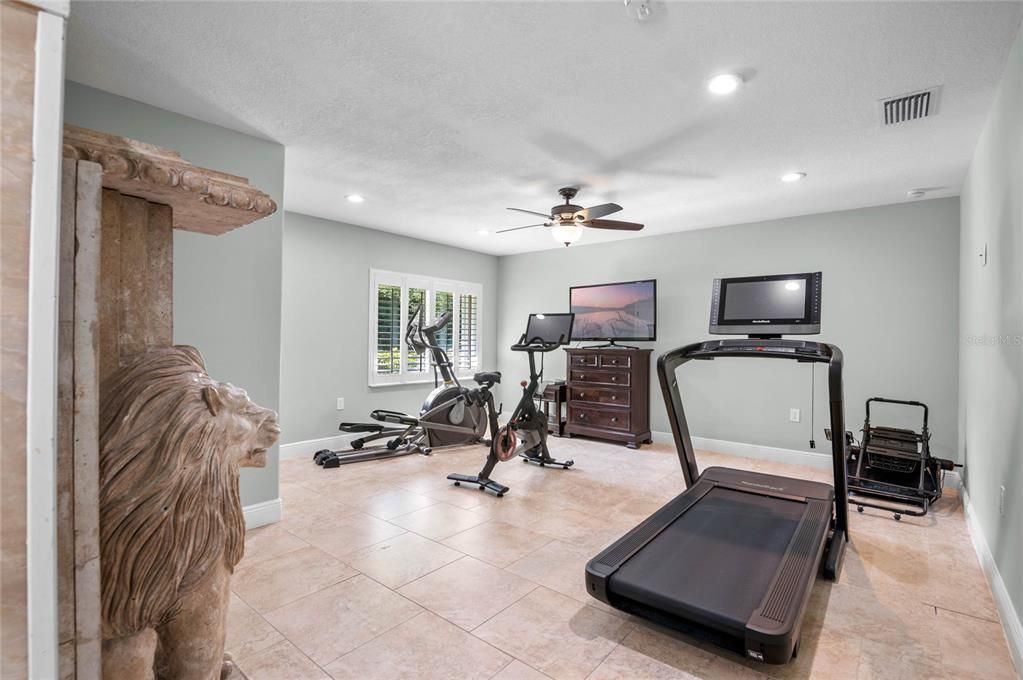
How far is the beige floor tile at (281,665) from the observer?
171 cm

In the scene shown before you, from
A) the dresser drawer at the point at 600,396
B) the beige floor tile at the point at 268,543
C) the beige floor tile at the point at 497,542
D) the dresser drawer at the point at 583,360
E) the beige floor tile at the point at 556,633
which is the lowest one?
the beige floor tile at the point at 268,543

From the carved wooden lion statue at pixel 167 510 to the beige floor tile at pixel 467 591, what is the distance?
1.31m

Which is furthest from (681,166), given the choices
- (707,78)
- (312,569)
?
(312,569)

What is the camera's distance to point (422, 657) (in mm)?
1818

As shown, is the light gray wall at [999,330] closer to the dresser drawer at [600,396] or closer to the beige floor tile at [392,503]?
the dresser drawer at [600,396]

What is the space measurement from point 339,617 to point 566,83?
2.59 metres

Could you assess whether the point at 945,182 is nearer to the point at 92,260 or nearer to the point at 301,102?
the point at 301,102

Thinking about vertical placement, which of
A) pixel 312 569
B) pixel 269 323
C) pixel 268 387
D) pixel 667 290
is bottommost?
pixel 312 569

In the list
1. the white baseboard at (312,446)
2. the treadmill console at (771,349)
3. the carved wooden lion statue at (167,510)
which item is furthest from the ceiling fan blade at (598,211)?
the white baseboard at (312,446)

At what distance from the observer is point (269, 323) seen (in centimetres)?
310

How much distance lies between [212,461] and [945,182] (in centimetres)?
496

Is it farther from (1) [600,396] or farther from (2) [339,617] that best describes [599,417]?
(2) [339,617]

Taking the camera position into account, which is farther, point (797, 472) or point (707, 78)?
point (797, 472)

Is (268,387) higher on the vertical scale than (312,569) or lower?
higher
